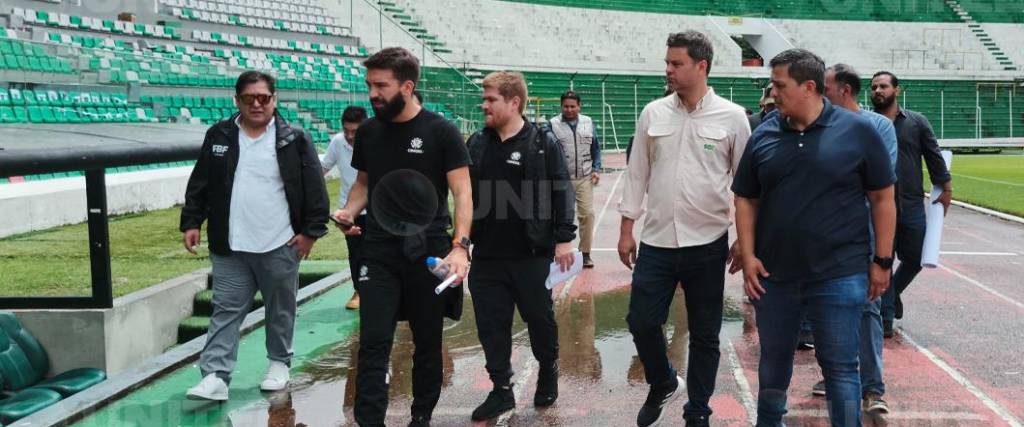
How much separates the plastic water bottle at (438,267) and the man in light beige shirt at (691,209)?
96 cm

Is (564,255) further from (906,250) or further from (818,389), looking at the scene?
(906,250)

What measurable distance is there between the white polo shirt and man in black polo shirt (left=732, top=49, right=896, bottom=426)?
8.76ft

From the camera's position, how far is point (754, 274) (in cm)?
425

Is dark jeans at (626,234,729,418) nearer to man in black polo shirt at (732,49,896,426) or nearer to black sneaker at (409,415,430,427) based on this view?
man in black polo shirt at (732,49,896,426)

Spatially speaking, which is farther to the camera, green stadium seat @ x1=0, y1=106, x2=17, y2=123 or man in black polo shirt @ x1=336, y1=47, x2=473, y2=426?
green stadium seat @ x1=0, y1=106, x2=17, y2=123

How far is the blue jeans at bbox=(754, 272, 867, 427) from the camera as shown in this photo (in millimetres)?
4082

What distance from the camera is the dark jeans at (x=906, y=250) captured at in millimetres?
6238

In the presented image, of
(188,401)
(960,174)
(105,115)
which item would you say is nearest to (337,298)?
(188,401)

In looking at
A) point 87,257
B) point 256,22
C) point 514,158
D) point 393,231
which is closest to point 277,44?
point 256,22

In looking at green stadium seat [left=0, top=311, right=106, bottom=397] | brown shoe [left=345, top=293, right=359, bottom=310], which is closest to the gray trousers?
green stadium seat [left=0, top=311, right=106, bottom=397]

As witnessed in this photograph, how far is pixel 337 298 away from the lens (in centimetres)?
864

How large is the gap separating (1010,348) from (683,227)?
329 cm

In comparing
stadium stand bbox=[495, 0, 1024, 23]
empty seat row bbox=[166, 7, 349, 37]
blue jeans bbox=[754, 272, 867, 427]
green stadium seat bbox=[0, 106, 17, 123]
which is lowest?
blue jeans bbox=[754, 272, 867, 427]

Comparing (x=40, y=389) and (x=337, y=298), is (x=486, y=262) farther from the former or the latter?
(x=337, y=298)
